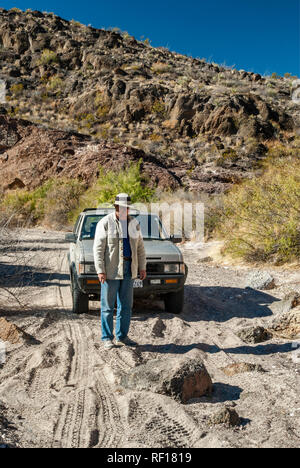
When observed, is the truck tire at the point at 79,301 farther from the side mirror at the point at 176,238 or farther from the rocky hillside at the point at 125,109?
the rocky hillside at the point at 125,109

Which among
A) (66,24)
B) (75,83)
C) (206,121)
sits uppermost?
(66,24)

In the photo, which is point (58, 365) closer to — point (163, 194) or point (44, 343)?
point (44, 343)

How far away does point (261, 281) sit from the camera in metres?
9.08

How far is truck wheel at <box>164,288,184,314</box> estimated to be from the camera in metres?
6.75

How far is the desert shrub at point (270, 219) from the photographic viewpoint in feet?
34.1

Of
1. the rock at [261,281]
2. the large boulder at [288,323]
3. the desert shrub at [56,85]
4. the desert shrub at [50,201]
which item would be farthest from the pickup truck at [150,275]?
the desert shrub at [56,85]

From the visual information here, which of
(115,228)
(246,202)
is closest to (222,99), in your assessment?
(246,202)

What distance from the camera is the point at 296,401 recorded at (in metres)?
3.58

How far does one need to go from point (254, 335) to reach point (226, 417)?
8.64 ft

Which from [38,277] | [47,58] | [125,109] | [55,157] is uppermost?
[47,58]

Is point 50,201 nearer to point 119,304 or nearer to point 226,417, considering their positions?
point 119,304

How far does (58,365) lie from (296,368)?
257cm

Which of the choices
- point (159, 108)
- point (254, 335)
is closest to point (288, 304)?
point (254, 335)

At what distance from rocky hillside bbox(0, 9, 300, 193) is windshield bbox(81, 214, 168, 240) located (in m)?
16.7
